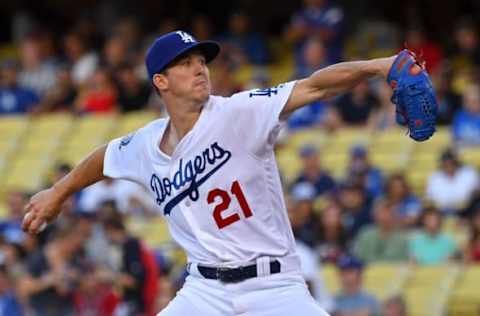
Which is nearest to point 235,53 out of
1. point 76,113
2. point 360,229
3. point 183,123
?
point 76,113

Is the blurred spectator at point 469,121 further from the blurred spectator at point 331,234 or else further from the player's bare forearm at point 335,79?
the player's bare forearm at point 335,79

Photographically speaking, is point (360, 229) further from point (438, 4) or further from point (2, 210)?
point (438, 4)

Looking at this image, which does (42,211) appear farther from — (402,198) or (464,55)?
(464,55)

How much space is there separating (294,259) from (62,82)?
32.0 ft

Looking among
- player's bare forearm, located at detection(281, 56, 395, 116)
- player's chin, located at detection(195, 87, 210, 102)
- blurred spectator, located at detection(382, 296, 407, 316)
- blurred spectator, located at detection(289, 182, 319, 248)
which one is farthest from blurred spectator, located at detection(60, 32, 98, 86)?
player's bare forearm, located at detection(281, 56, 395, 116)

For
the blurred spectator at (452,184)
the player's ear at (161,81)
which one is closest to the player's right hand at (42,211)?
the player's ear at (161,81)

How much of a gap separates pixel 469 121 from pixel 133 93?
395 centimetres

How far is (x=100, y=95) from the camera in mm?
15547

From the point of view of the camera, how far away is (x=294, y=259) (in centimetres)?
668

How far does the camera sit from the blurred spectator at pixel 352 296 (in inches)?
418

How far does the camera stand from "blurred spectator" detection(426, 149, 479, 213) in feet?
39.2

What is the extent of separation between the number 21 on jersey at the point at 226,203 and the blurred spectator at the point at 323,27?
25.4 ft

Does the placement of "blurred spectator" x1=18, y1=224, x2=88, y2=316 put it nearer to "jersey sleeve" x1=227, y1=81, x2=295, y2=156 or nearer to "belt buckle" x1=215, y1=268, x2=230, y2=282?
"belt buckle" x1=215, y1=268, x2=230, y2=282

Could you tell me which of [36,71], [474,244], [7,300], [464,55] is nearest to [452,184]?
[474,244]
